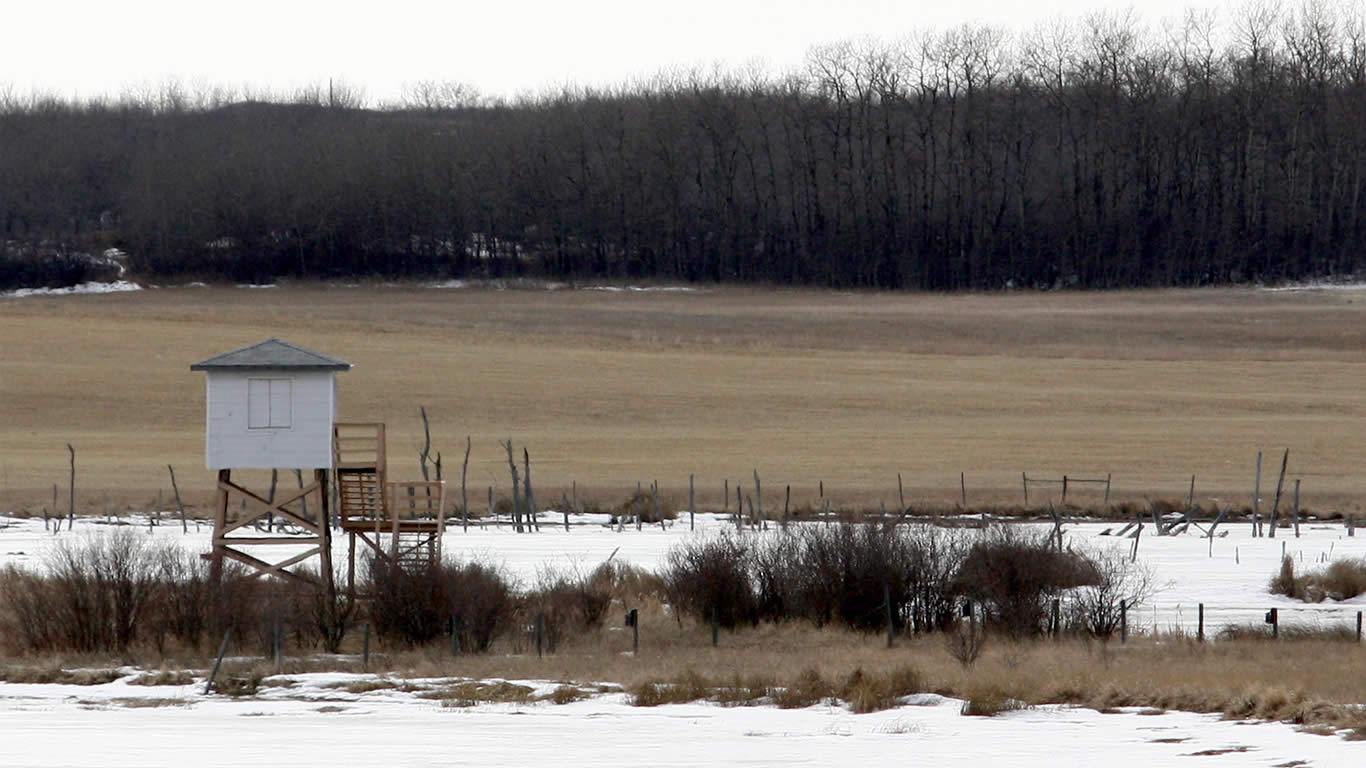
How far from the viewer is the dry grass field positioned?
4978 centimetres

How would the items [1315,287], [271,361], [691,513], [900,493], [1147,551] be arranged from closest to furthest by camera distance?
[271,361], [1147,551], [691,513], [900,493], [1315,287]

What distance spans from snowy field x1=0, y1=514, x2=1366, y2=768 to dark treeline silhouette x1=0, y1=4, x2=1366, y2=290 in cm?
10557

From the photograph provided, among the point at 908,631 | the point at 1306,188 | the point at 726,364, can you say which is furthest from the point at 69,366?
the point at 1306,188

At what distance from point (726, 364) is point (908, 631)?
4714 cm

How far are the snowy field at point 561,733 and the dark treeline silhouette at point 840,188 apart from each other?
10557 centimetres

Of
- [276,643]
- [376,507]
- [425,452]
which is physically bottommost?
[276,643]

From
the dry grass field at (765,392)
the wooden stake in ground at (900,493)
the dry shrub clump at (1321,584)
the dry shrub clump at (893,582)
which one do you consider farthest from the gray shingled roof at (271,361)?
the dry grass field at (765,392)

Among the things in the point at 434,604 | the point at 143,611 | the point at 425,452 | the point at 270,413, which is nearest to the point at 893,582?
the point at 434,604

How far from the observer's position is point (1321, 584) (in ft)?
96.4

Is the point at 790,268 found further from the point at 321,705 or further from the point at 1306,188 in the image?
the point at 321,705

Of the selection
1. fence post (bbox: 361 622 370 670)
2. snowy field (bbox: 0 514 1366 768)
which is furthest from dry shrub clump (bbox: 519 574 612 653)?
snowy field (bbox: 0 514 1366 768)

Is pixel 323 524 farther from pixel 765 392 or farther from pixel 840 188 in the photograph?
pixel 840 188

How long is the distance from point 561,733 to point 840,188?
12039cm

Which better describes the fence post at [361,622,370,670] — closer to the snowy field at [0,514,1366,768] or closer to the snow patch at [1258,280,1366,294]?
the snowy field at [0,514,1366,768]
